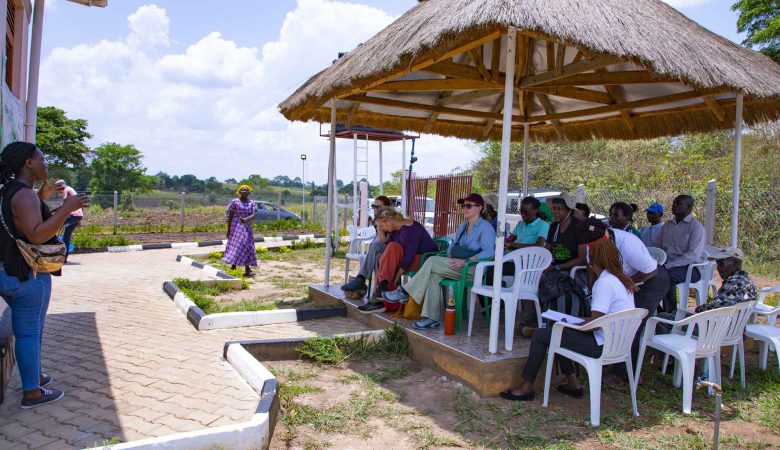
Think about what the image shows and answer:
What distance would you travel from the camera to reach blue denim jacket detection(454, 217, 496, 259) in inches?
226

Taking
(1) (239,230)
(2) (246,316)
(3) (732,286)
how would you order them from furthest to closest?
1. (1) (239,230)
2. (2) (246,316)
3. (3) (732,286)

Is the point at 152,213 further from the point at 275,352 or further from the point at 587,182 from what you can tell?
the point at 275,352

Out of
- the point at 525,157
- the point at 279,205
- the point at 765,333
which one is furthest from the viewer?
the point at 279,205

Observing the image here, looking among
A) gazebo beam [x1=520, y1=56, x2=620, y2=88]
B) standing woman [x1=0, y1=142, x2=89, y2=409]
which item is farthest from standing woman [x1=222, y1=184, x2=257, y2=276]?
standing woman [x1=0, y1=142, x2=89, y2=409]

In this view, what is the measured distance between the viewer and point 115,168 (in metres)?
42.7

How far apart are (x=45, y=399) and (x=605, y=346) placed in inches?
156

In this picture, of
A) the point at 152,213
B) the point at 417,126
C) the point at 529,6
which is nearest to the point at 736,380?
the point at 529,6

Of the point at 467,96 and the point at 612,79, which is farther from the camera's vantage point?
the point at 467,96

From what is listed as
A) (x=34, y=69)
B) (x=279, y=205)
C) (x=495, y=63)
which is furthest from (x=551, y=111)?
(x=279, y=205)

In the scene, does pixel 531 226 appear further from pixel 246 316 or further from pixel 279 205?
pixel 279 205

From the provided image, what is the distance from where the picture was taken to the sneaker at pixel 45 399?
373 cm

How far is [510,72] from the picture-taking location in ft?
14.7

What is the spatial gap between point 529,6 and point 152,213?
22.0 metres

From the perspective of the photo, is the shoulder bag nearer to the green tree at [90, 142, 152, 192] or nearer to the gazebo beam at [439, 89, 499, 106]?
the gazebo beam at [439, 89, 499, 106]
